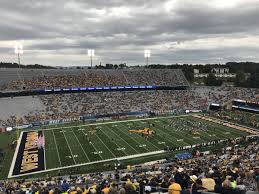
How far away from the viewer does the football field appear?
3066cm

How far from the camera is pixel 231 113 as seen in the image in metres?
53.8

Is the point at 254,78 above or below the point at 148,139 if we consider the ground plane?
above

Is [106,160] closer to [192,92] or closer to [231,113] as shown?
[231,113]

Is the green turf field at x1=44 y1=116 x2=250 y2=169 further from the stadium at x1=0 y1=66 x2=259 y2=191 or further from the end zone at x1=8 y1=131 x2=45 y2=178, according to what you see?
the end zone at x1=8 y1=131 x2=45 y2=178

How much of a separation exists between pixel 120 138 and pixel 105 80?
114 ft

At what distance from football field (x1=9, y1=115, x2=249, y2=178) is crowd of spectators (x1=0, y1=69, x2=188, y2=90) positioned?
21.1m

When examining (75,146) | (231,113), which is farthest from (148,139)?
(231,113)

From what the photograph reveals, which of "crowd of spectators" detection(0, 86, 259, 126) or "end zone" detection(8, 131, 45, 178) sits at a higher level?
"crowd of spectators" detection(0, 86, 259, 126)

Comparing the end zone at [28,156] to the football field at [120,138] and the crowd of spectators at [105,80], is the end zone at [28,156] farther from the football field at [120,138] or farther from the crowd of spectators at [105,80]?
the crowd of spectators at [105,80]

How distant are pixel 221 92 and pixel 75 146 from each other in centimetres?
4601

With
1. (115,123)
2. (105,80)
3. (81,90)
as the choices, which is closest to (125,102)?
(81,90)

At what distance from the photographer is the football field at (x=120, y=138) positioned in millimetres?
30656

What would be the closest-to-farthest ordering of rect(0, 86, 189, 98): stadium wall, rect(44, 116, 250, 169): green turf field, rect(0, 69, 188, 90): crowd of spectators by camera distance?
rect(44, 116, 250, 169): green turf field
rect(0, 86, 189, 98): stadium wall
rect(0, 69, 188, 90): crowd of spectators

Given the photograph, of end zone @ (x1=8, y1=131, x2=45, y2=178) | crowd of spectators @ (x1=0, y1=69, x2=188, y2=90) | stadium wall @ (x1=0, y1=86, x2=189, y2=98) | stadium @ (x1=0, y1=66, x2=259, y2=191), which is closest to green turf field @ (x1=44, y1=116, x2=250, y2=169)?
stadium @ (x1=0, y1=66, x2=259, y2=191)
